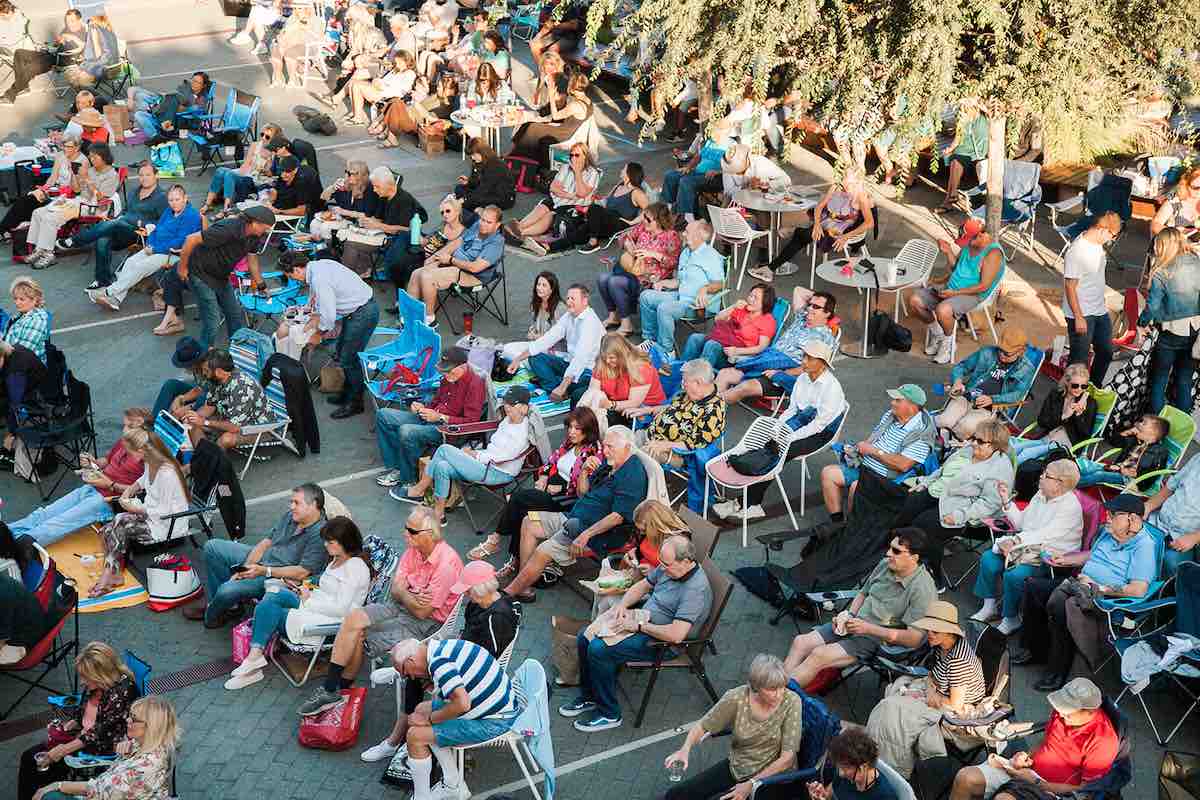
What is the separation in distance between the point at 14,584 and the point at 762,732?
14.1 feet

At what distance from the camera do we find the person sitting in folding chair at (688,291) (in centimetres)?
1176

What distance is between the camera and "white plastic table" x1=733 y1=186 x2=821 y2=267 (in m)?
13.2

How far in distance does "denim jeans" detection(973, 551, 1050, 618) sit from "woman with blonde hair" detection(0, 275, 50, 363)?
7296 mm

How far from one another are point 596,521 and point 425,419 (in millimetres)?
2017

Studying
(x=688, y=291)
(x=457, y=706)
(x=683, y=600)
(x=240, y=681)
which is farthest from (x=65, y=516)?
(x=688, y=291)

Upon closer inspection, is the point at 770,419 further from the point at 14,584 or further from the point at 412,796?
the point at 14,584

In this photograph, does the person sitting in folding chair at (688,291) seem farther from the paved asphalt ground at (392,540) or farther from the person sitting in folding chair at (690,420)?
the person sitting in folding chair at (690,420)

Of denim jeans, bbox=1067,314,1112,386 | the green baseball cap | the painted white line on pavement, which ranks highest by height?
the green baseball cap

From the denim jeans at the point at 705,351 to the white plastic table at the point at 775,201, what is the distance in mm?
2428

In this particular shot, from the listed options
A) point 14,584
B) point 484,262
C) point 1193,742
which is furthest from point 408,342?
point 1193,742

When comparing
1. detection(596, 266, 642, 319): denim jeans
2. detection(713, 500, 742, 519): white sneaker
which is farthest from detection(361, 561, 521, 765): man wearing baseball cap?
detection(596, 266, 642, 319): denim jeans

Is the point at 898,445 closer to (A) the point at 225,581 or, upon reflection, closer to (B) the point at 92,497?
(A) the point at 225,581

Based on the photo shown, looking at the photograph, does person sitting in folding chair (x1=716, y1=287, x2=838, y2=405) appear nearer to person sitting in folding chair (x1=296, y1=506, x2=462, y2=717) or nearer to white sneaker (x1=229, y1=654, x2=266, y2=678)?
person sitting in folding chair (x1=296, y1=506, x2=462, y2=717)

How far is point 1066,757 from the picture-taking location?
21.1ft
